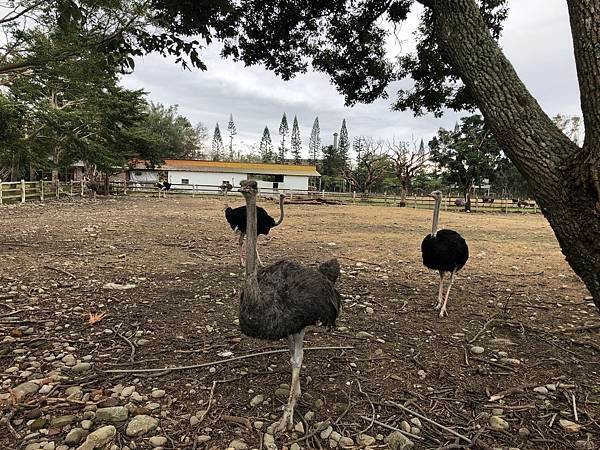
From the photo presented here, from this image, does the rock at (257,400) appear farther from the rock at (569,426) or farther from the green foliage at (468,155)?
the green foliage at (468,155)

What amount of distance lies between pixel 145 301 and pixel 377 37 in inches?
207

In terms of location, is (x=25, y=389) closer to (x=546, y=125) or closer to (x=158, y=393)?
(x=158, y=393)

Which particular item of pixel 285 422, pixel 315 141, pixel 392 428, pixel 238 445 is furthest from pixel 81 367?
pixel 315 141

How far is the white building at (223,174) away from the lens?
4494cm

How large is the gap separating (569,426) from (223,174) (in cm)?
4407

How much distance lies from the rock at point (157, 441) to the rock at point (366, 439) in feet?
3.94

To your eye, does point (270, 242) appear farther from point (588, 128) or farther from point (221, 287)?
point (588, 128)

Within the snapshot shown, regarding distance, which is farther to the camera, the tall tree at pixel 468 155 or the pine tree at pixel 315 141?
the pine tree at pixel 315 141

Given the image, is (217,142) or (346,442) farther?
(217,142)

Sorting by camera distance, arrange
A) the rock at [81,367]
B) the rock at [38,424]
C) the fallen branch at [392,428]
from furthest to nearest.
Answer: the rock at [81,367] → the fallen branch at [392,428] → the rock at [38,424]

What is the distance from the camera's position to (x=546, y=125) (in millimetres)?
2723

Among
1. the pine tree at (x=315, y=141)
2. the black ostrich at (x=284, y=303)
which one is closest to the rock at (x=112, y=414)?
the black ostrich at (x=284, y=303)

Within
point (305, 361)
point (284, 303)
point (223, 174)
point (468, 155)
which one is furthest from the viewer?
point (223, 174)

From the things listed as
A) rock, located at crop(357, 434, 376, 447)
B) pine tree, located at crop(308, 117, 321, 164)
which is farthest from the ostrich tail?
pine tree, located at crop(308, 117, 321, 164)
